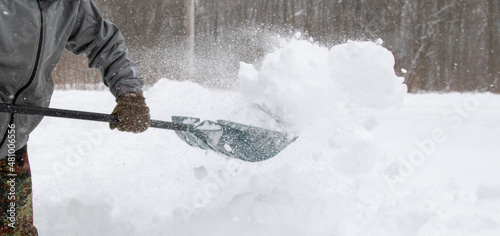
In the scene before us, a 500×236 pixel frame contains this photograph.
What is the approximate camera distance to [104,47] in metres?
1.93

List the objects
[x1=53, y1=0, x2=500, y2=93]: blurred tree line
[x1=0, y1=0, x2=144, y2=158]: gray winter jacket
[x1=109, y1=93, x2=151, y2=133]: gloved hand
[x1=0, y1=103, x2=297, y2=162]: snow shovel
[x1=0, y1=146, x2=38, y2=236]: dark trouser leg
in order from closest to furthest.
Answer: [x1=0, y1=0, x2=144, y2=158]: gray winter jacket
[x1=0, y1=146, x2=38, y2=236]: dark trouser leg
[x1=109, y1=93, x2=151, y2=133]: gloved hand
[x1=0, y1=103, x2=297, y2=162]: snow shovel
[x1=53, y1=0, x2=500, y2=93]: blurred tree line

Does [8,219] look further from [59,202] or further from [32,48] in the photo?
[32,48]

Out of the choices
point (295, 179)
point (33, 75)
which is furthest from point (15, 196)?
point (295, 179)

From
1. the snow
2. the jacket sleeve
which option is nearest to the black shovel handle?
the jacket sleeve

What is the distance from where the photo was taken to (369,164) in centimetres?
240

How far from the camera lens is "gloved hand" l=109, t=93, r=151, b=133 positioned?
192cm

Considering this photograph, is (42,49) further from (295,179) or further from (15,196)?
(295,179)

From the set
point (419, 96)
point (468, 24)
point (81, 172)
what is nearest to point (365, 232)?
point (81, 172)

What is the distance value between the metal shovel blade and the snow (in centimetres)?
8

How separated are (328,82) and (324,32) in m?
5.28

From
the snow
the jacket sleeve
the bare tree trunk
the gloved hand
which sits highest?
the jacket sleeve

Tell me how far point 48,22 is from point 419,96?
6.52 m

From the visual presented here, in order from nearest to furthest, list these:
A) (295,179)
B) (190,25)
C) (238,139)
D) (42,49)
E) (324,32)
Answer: (42,49) < (295,179) < (238,139) < (324,32) < (190,25)

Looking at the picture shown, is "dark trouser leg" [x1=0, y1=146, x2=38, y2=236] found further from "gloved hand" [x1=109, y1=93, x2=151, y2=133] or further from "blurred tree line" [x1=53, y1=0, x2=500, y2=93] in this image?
"blurred tree line" [x1=53, y1=0, x2=500, y2=93]
